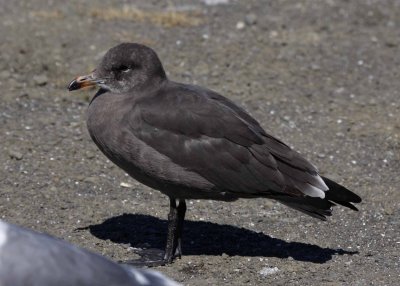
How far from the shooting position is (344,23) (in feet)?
39.9

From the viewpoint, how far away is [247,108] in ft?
31.2

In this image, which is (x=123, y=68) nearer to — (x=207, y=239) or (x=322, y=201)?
(x=207, y=239)

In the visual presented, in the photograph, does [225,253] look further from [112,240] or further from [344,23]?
[344,23]

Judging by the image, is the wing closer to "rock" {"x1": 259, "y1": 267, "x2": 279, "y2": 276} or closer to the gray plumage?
"rock" {"x1": 259, "y1": 267, "x2": 279, "y2": 276}

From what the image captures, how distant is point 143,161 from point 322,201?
1.24 meters

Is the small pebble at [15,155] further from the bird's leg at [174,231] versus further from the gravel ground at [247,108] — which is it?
the bird's leg at [174,231]

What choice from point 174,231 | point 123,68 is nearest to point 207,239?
point 174,231

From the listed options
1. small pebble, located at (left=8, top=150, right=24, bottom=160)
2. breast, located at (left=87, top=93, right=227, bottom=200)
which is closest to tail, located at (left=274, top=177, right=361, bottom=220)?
breast, located at (left=87, top=93, right=227, bottom=200)

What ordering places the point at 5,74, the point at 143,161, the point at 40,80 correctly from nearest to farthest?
the point at 143,161 < the point at 40,80 < the point at 5,74

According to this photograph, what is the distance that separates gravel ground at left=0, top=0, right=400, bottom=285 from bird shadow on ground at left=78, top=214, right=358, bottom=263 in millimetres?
14

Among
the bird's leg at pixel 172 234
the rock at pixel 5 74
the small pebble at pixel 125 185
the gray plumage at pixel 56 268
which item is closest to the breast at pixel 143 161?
the bird's leg at pixel 172 234

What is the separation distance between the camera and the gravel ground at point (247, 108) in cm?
689

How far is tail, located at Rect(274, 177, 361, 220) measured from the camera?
21.7 ft

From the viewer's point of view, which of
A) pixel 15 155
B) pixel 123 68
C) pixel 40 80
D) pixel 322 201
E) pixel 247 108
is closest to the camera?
pixel 322 201
